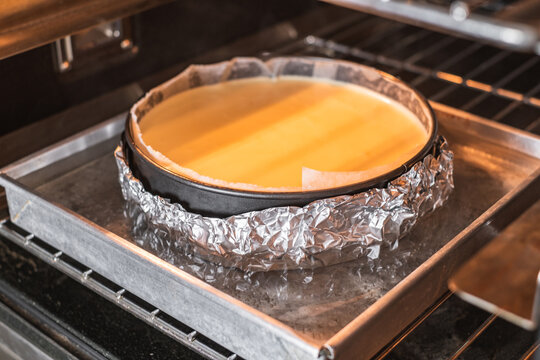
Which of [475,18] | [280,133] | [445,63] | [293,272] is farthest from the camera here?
[445,63]

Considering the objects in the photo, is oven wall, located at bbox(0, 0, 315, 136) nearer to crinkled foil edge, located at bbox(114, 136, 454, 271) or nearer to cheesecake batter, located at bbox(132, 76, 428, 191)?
cheesecake batter, located at bbox(132, 76, 428, 191)

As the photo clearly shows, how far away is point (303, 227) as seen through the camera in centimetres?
85

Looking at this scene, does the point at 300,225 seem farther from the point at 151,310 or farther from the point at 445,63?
the point at 445,63

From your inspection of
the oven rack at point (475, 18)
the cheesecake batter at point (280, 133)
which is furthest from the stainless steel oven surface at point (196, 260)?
the cheesecake batter at point (280, 133)

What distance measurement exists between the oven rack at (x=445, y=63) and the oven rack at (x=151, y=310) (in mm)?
496

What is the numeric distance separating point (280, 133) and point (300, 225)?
0.28 metres

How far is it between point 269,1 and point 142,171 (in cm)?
70

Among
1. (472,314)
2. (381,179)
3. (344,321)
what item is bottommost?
(472,314)

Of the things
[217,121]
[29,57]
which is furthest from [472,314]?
[29,57]

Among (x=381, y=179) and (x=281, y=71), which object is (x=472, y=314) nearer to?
(x=381, y=179)

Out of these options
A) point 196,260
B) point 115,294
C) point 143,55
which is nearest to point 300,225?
point 196,260

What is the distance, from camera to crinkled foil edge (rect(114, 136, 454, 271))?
85cm

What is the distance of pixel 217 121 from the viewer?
3.69 ft

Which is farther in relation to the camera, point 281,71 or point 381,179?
point 281,71
